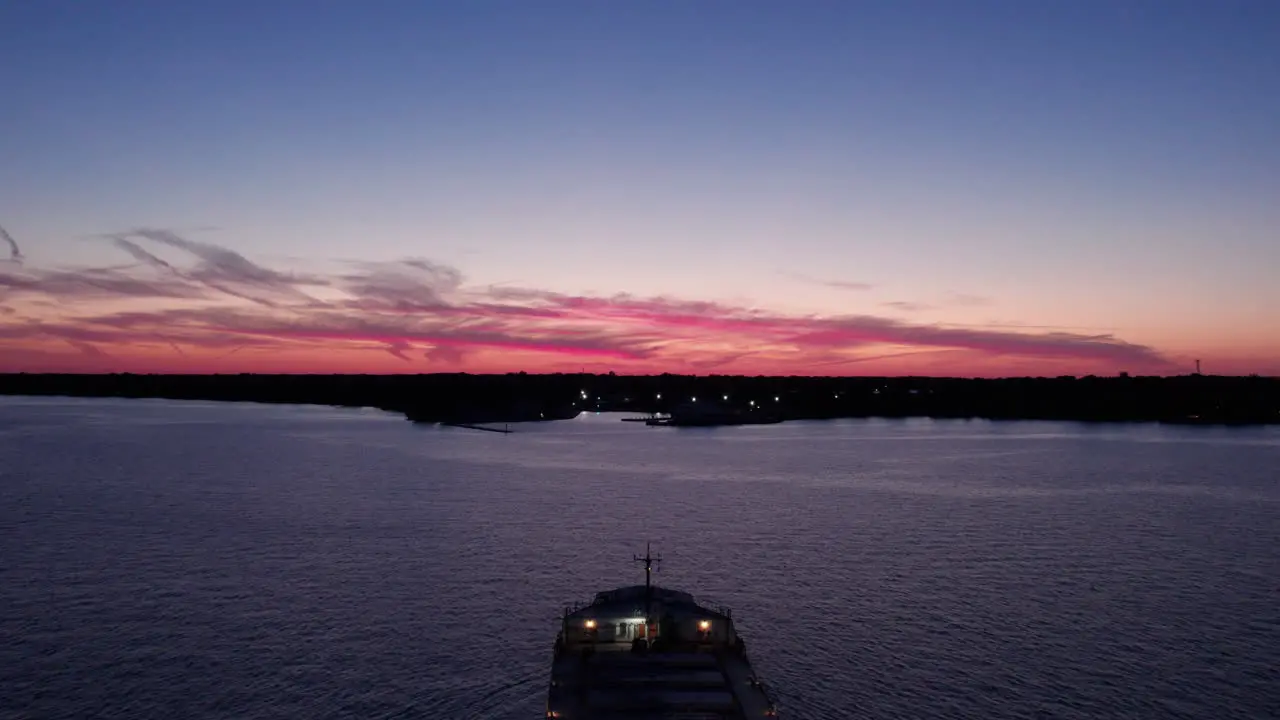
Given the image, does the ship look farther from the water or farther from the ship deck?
the water

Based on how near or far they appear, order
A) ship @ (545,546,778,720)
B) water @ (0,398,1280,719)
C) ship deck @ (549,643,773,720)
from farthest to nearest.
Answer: water @ (0,398,1280,719), ship @ (545,546,778,720), ship deck @ (549,643,773,720)

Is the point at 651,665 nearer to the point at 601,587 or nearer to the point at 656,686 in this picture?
the point at 656,686

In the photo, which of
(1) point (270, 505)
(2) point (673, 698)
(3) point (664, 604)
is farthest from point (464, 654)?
(1) point (270, 505)

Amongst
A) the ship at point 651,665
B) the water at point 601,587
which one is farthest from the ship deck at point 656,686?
the water at point 601,587

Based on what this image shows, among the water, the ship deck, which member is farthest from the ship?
the water

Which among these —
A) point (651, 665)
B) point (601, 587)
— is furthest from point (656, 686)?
point (601, 587)

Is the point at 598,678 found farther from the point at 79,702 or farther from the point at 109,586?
the point at 109,586
